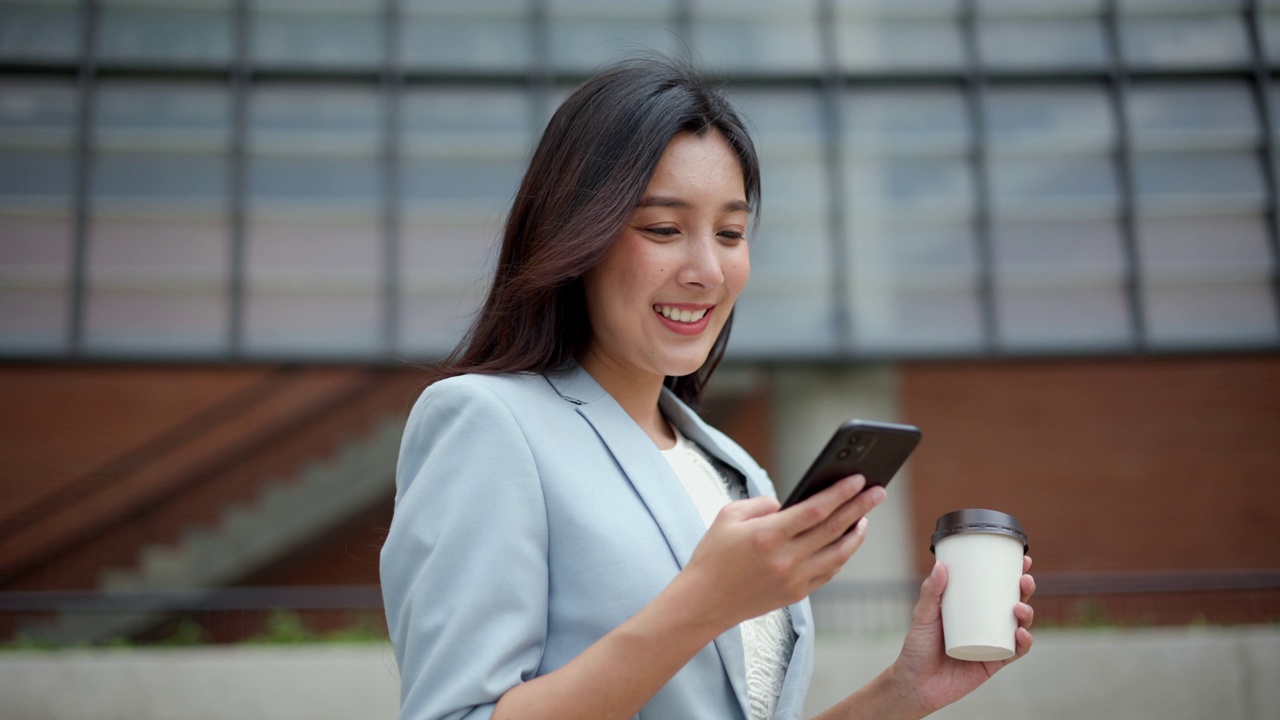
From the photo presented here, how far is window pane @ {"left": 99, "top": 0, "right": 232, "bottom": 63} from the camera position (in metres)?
9.44

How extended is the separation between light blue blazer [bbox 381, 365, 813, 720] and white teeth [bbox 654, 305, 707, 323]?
0.18 metres

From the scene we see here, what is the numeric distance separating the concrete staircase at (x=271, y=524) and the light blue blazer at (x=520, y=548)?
10100 millimetres

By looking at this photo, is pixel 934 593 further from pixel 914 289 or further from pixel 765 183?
pixel 765 183

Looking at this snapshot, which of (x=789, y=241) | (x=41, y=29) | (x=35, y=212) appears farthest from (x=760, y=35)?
(x=35, y=212)

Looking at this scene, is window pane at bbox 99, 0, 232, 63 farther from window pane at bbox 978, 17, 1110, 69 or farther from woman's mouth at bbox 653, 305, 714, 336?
woman's mouth at bbox 653, 305, 714, 336

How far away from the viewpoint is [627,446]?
5.26ft

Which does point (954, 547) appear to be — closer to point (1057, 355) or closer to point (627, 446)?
point (627, 446)

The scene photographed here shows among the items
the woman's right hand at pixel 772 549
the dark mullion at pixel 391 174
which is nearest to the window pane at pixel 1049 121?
the dark mullion at pixel 391 174

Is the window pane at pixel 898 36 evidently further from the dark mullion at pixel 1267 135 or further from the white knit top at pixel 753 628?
the white knit top at pixel 753 628

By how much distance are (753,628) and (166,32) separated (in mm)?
9276

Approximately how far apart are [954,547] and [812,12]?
891 centimetres

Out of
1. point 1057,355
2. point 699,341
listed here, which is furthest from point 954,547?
point 1057,355

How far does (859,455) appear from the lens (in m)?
1.21

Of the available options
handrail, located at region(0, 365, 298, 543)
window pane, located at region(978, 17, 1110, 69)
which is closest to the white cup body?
window pane, located at region(978, 17, 1110, 69)
